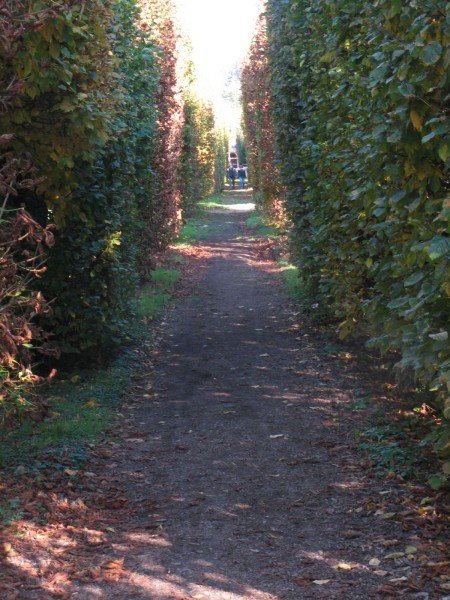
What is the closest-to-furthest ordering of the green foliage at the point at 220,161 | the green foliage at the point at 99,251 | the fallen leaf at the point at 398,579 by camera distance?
the fallen leaf at the point at 398,579, the green foliage at the point at 99,251, the green foliage at the point at 220,161

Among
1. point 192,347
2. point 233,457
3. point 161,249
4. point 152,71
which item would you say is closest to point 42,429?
point 233,457

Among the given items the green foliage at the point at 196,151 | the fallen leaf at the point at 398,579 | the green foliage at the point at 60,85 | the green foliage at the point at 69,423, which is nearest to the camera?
the fallen leaf at the point at 398,579

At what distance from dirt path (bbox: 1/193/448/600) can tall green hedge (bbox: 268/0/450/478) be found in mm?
893

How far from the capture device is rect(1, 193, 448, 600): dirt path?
4.36 metres

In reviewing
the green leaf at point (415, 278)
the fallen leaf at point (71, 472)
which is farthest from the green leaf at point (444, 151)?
the fallen leaf at point (71, 472)

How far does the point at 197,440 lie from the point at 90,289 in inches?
99.2

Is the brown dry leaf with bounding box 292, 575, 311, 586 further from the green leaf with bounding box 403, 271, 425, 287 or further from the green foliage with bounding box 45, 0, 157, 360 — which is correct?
the green foliage with bounding box 45, 0, 157, 360

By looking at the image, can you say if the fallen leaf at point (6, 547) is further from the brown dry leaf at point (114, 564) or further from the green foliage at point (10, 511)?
the brown dry leaf at point (114, 564)

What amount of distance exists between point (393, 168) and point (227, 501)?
2.54 metres

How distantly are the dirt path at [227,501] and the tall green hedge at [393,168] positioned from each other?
89 cm

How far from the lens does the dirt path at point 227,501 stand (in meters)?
4.36

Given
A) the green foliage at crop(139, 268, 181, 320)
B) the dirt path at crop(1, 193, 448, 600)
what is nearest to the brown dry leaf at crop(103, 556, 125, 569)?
the dirt path at crop(1, 193, 448, 600)

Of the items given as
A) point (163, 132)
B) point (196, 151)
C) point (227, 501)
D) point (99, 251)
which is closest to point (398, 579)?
point (227, 501)

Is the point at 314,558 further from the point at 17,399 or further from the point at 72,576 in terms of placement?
the point at 17,399
